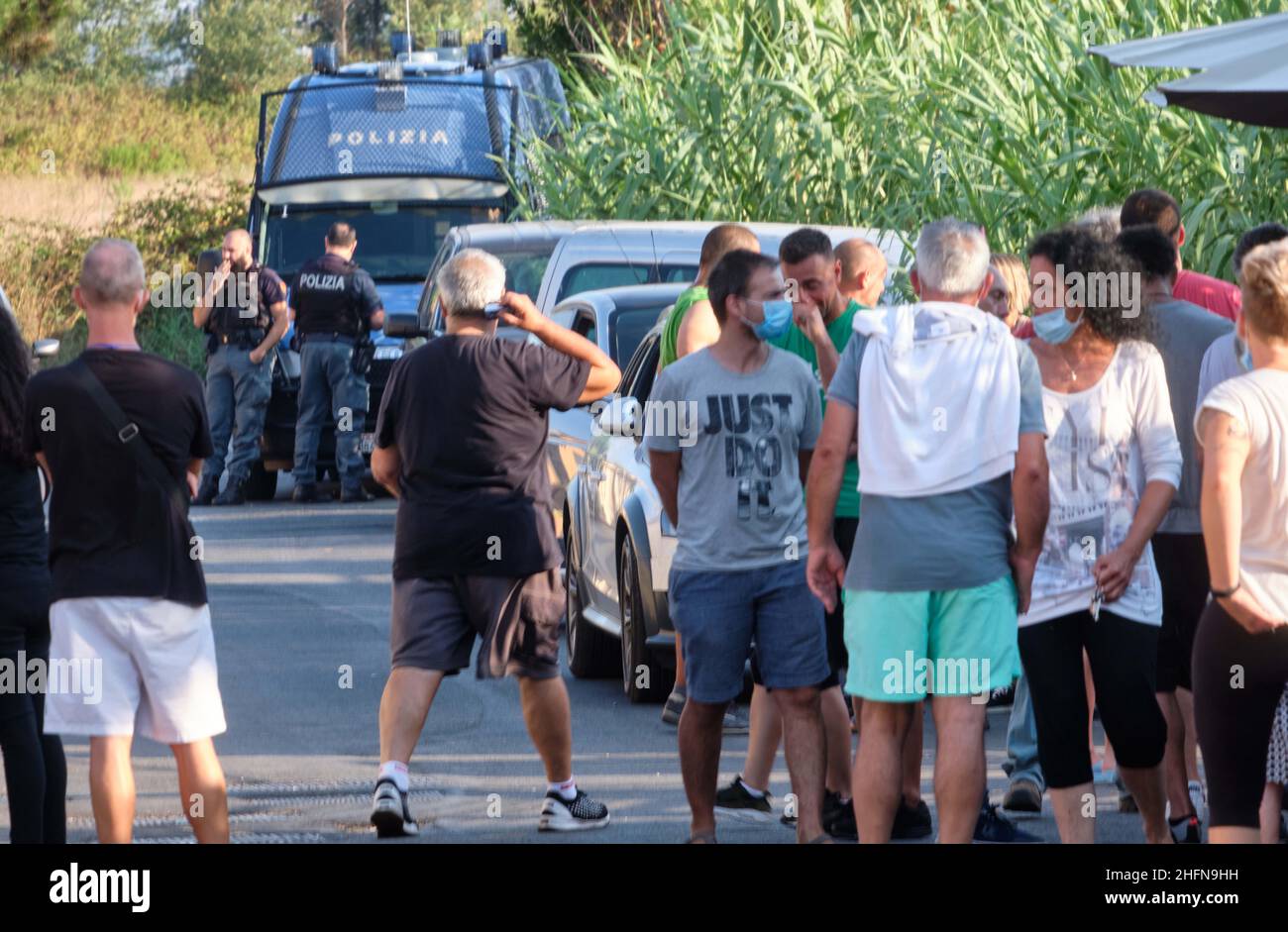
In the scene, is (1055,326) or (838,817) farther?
(838,817)

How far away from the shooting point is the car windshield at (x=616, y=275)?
13.2m

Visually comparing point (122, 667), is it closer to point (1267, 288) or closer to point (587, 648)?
point (1267, 288)

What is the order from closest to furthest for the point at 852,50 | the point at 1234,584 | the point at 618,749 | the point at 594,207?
Answer: the point at 1234,584, the point at 618,749, the point at 852,50, the point at 594,207

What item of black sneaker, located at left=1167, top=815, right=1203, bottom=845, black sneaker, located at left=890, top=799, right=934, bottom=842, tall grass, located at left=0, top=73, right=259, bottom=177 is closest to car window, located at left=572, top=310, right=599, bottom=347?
black sneaker, located at left=890, top=799, right=934, bottom=842

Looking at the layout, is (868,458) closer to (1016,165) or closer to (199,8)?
(1016,165)

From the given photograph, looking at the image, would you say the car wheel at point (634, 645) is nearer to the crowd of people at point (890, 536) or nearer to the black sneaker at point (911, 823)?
the black sneaker at point (911, 823)

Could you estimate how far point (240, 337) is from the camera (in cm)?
1789

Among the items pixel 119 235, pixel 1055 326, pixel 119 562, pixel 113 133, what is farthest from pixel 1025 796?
pixel 113 133

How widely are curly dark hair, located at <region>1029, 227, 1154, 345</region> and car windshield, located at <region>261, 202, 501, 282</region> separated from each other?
14.2m

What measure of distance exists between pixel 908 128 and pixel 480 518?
24.8 feet

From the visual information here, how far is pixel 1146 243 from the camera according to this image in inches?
301

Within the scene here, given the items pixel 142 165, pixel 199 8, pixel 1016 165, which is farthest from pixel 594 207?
pixel 199 8
